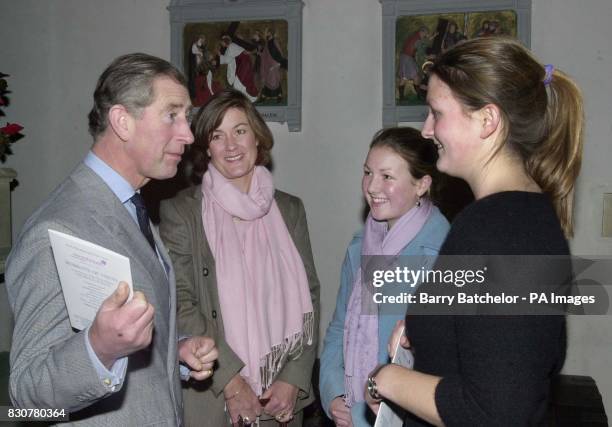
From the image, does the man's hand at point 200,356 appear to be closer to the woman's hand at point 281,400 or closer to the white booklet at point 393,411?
the white booklet at point 393,411

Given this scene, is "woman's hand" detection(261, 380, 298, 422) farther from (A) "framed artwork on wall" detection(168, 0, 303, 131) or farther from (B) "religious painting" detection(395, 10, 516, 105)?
(B) "religious painting" detection(395, 10, 516, 105)

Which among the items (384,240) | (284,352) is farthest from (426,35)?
(284,352)

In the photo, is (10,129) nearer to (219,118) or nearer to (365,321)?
(219,118)

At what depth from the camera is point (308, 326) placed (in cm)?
323

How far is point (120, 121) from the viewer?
1927 mm

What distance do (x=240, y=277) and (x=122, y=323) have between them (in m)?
1.82

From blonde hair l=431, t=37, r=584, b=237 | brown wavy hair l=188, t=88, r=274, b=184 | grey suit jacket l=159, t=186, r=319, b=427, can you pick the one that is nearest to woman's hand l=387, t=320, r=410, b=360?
blonde hair l=431, t=37, r=584, b=237

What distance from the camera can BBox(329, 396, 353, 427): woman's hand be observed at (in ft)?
8.59

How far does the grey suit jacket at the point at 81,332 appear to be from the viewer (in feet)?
4.68

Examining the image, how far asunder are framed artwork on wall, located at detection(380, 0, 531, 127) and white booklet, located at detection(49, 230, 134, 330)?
3568 millimetres

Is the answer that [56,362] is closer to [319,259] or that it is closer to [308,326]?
[308,326]

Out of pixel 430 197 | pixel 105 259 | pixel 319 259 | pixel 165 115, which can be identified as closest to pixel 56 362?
pixel 105 259

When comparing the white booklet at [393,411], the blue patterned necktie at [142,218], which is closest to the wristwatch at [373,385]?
the white booklet at [393,411]

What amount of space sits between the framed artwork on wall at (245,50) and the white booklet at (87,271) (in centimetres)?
361
